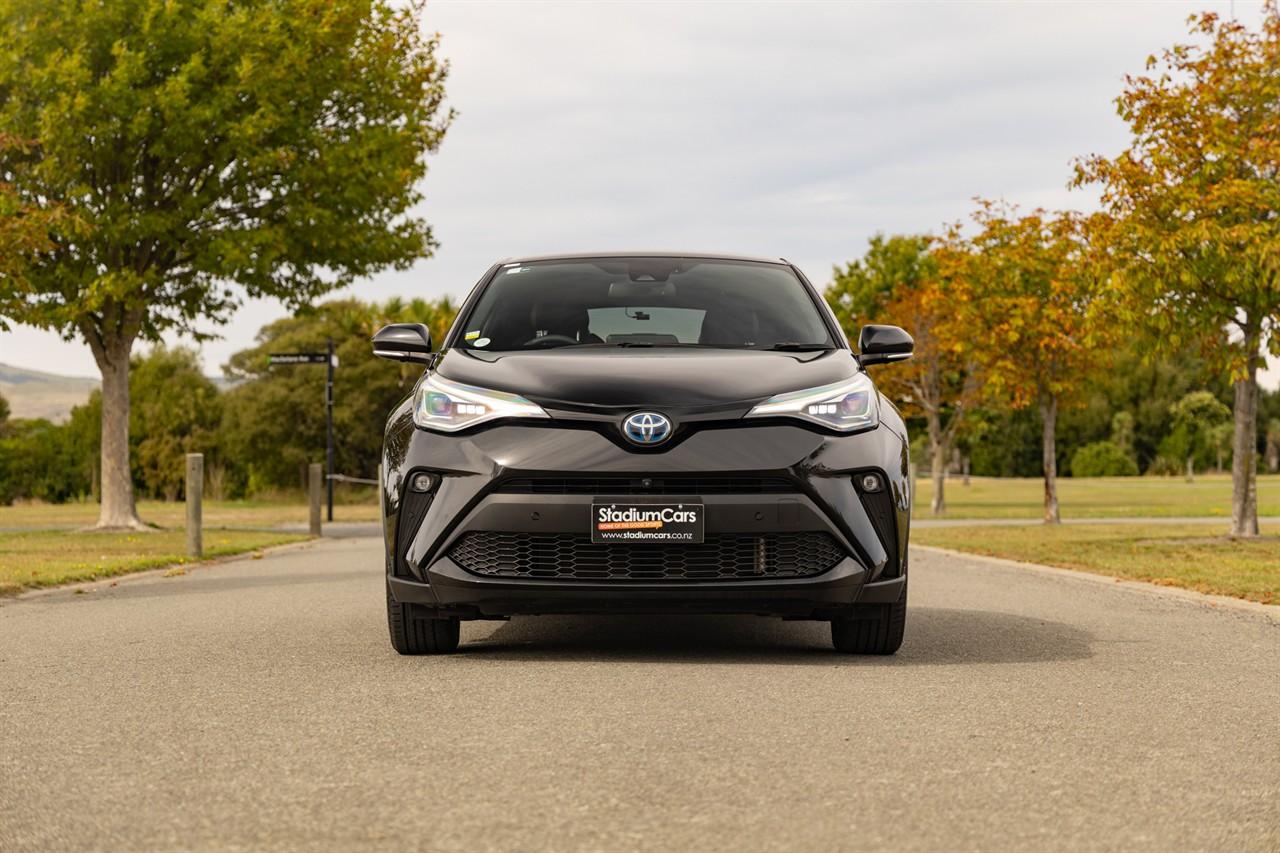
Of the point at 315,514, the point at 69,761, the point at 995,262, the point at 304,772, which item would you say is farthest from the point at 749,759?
the point at 995,262

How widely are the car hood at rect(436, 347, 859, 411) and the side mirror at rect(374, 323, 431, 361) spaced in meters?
0.35

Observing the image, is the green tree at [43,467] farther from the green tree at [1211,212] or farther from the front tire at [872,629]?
the front tire at [872,629]

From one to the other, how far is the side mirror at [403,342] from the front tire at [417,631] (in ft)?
3.94

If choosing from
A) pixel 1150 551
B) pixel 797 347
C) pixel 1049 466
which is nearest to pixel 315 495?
pixel 1150 551

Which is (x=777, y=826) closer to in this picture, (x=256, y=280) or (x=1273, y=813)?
(x=1273, y=813)

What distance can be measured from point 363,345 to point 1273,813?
216 ft

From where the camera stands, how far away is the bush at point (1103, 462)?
82.2 m

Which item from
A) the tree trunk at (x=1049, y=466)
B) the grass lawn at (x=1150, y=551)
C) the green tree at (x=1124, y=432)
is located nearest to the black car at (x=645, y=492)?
the grass lawn at (x=1150, y=551)

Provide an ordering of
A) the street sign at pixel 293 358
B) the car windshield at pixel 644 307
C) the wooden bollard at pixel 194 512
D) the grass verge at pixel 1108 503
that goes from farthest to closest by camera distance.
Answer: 1. the grass verge at pixel 1108 503
2. the street sign at pixel 293 358
3. the wooden bollard at pixel 194 512
4. the car windshield at pixel 644 307

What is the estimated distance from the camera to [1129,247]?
17.6m

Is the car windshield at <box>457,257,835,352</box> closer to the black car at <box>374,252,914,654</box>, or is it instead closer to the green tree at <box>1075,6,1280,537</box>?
the black car at <box>374,252,914,654</box>

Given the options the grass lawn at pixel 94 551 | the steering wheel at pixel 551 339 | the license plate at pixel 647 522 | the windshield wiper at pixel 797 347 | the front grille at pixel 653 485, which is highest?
the steering wheel at pixel 551 339

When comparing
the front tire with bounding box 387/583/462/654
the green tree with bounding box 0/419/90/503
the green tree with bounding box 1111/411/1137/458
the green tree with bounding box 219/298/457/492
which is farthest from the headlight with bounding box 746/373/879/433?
the green tree with bounding box 1111/411/1137/458

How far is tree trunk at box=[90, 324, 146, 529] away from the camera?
23.7 metres
